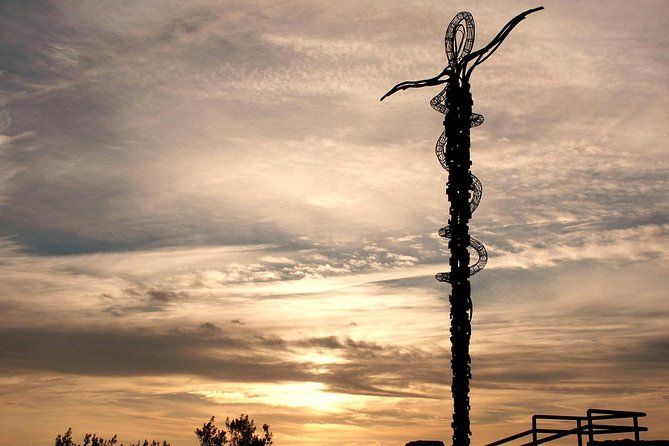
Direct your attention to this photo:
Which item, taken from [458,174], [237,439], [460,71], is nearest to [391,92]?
[460,71]

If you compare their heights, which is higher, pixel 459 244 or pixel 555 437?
pixel 459 244

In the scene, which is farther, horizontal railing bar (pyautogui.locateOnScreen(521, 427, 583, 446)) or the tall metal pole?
the tall metal pole

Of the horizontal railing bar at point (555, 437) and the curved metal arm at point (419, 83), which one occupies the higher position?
the curved metal arm at point (419, 83)

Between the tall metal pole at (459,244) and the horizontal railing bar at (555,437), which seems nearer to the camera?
the horizontal railing bar at (555,437)

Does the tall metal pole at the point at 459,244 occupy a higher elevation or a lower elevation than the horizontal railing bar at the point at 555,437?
higher

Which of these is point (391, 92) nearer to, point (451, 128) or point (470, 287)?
point (451, 128)

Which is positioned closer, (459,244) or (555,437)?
(555,437)

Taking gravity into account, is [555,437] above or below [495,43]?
below

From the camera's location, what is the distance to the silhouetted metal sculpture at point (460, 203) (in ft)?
94.6

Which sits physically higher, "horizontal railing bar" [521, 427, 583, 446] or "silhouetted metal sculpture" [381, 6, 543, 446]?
"silhouetted metal sculpture" [381, 6, 543, 446]

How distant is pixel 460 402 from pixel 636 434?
6.54 meters

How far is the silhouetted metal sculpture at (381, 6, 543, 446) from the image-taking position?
28.8 meters

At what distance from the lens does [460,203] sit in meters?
30.1

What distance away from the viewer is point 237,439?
281 feet
